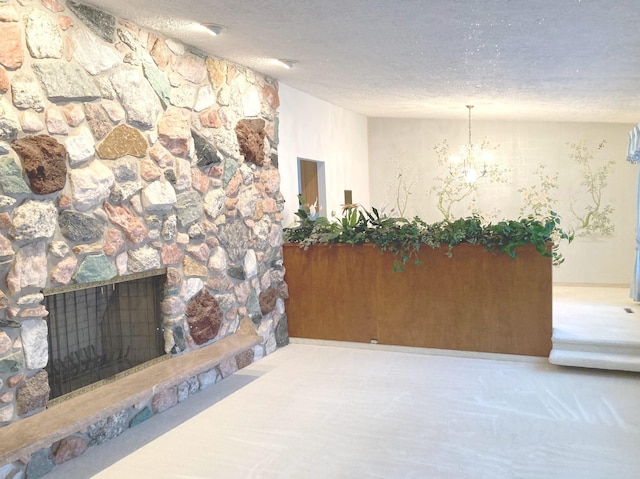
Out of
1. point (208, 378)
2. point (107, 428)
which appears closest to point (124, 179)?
point (107, 428)

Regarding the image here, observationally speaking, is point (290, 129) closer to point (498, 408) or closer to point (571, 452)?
point (498, 408)

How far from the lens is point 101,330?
3264 millimetres

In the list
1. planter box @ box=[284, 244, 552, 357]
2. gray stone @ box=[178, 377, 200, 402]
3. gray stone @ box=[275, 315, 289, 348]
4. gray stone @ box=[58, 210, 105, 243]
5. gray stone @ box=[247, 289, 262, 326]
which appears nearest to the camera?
gray stone @ box=[58, 210, 105, 243]

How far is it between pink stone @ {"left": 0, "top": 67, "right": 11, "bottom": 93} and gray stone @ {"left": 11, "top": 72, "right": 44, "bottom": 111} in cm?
2

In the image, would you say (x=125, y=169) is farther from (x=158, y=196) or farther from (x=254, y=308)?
(x=254, y=308)

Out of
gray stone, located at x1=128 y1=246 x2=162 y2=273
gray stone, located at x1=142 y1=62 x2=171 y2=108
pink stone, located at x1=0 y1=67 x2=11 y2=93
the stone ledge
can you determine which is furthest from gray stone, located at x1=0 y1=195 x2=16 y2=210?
gray stone, located at x1=142 y1=62 x2=171 y2=108

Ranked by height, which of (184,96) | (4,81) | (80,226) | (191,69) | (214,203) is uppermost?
(191,69)

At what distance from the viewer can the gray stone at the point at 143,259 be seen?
3254 mm

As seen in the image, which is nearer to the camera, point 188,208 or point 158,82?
point 158,82

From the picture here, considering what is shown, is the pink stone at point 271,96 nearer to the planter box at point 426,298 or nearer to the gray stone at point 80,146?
the planter box at point 426,298

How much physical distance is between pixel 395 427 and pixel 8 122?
2.64 metres

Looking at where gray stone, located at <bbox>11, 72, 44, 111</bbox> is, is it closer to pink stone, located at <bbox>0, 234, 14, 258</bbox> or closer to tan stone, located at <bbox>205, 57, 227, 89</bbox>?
pink stone, located at <bbox>0, 234, 14, 258</bbox>

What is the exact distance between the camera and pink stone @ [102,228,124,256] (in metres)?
3.06

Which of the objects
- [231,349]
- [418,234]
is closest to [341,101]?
[418,234]
